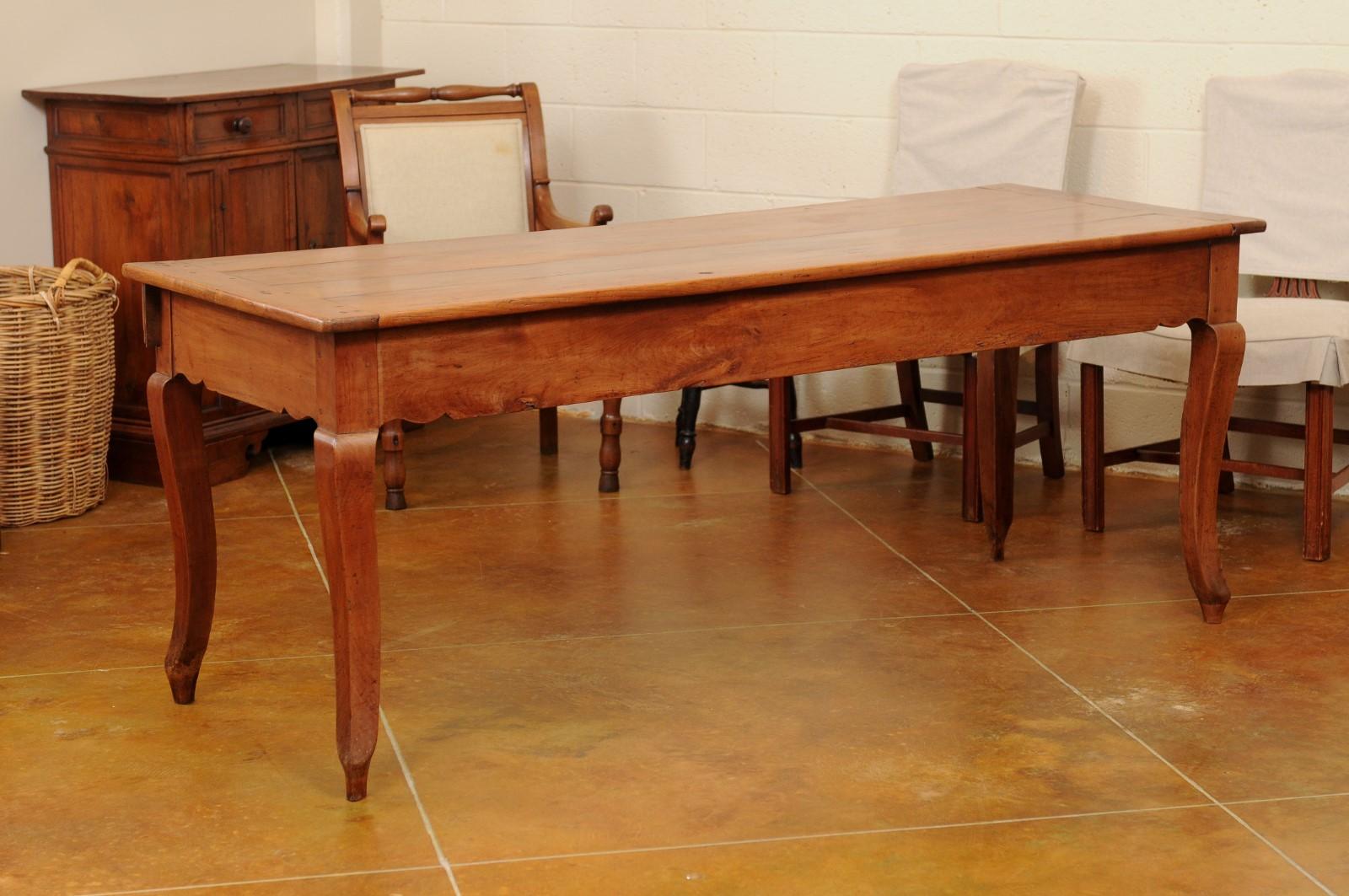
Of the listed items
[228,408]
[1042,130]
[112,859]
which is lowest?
[112,859]

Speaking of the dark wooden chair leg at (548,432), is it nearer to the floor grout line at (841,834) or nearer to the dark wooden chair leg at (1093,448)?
the dark wooden chair leg at (1093,448)

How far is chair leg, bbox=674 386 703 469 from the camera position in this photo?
4.52 meters

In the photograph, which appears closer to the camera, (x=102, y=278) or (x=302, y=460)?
(x=102, y=278)

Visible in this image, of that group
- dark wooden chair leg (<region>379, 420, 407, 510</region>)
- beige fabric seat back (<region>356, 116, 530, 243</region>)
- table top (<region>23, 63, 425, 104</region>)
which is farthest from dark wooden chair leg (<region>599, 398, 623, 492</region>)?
table top (<region>23, 63, 425, 104</region>)

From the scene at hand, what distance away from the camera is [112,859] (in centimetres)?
242

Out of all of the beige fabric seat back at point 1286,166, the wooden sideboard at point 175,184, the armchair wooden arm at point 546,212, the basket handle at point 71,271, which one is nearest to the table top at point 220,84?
the wooden sideboard at point 175,184

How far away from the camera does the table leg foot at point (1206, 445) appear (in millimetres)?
3217

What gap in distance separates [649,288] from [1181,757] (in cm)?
110

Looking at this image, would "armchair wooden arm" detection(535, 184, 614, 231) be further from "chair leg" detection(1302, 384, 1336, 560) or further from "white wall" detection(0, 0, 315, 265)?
"chair leg" detection(1302, 384, 1336, 560)

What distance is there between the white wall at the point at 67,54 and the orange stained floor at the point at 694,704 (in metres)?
0.72

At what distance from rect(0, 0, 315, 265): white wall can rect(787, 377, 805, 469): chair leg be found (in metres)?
1.84

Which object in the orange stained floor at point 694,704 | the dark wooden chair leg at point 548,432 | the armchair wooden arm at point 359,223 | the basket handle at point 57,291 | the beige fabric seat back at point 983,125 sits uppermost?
the beige fabric seat back at point 983,125

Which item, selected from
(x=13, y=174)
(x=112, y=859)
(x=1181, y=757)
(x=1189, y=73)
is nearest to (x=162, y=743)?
(x=112, y=859)

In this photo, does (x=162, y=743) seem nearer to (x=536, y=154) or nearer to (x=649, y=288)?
(x=649, y=288)
